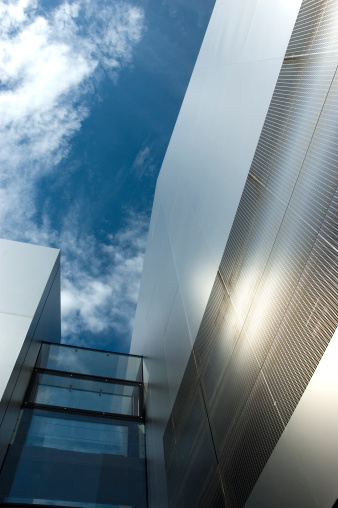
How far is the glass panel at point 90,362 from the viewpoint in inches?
402

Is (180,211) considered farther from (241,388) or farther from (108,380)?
(241,388)

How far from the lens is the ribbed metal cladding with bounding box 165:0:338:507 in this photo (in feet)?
10.2

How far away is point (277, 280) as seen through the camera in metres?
3.79

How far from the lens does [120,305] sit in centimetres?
3678

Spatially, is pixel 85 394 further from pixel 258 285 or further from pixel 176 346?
pixel 258 285

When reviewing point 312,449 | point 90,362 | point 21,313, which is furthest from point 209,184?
point 90,362

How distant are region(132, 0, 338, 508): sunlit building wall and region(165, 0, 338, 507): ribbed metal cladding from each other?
0.6 inches

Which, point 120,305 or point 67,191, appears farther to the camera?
point 67,191

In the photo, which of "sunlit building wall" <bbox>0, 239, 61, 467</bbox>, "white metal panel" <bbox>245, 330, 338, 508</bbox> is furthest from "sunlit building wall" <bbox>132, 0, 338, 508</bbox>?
"sunlit building wall" <bbox>0, 239, 61, 467</bbox>

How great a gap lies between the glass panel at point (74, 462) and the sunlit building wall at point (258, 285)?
54cm

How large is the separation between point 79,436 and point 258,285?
5.95 m

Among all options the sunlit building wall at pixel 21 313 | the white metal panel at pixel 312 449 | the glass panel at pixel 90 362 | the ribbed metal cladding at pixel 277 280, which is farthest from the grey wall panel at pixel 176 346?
the white metal panel at pixel 312 449

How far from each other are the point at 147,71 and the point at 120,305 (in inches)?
772

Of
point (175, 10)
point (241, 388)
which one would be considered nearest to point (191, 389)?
point (241, 388)
